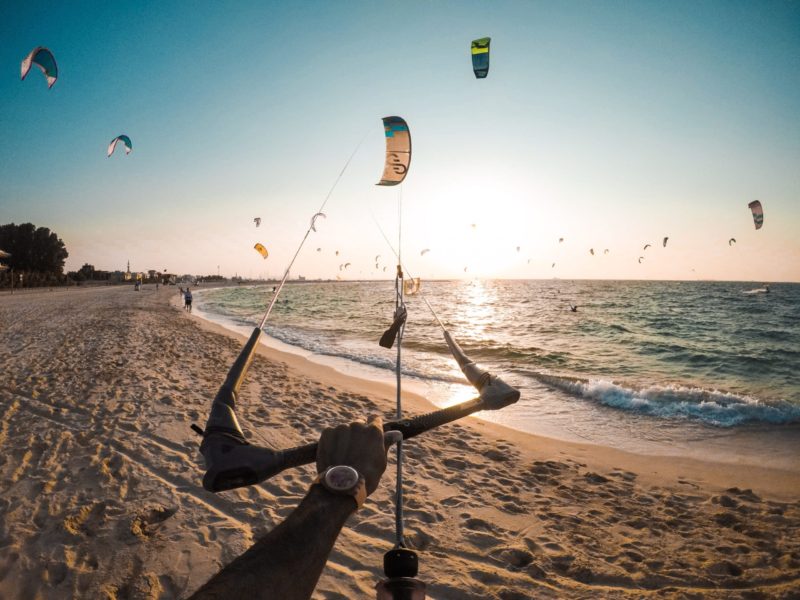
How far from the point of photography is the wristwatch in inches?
59.2

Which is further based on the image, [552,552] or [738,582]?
[552,552]

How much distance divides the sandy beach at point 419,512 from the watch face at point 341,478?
2942 millimetres

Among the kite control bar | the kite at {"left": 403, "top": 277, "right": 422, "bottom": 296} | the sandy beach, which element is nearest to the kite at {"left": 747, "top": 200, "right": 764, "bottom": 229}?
the kite at {"left": 403, "top": 277, "right": 422, "bottom": 296}

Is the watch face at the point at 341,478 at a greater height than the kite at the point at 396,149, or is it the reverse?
the kite at the point at 396,149

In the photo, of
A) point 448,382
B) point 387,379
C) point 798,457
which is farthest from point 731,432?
point 387,379

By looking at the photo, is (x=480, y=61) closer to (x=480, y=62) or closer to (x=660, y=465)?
(x=480, y=62)

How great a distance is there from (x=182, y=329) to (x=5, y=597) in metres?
21.2

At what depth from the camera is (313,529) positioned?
4.62 feet

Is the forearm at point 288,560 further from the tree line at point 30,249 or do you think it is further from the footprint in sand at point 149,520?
the tree line at point 30,249

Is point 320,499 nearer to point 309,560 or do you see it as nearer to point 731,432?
point 309,560

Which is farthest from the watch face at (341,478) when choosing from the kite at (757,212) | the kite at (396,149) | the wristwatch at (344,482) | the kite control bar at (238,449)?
the kite at (757,212)

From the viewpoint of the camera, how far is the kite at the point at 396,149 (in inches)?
389

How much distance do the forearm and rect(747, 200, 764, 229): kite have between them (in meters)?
32.0

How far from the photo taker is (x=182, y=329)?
22359 mm
